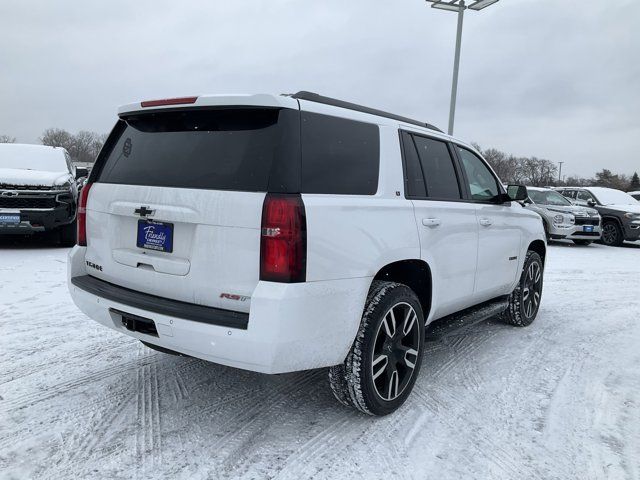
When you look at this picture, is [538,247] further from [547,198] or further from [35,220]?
[547,198]

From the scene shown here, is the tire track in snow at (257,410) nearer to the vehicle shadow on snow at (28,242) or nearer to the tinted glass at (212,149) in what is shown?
the tinted glass at (212,149)

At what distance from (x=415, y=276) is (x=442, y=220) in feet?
1.45

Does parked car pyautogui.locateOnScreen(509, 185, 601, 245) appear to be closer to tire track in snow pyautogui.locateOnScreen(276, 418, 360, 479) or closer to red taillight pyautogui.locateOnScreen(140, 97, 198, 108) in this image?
tire track in snow pyautogui.locateOnScreen(276, 418, 360, 479)

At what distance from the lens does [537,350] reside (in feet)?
14.6

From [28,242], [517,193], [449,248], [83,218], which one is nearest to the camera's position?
[83,218]

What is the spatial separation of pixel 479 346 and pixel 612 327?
1.87m

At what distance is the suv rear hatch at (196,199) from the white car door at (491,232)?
7.13 ft

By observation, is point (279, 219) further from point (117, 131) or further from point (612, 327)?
point (612, 327)

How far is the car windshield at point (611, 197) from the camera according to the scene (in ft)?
49.8

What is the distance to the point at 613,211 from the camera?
14578mm

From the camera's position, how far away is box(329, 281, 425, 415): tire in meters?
2.78

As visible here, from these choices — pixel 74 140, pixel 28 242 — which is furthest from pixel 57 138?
pixel 28 242

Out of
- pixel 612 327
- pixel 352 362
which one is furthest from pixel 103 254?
pixel 612 327

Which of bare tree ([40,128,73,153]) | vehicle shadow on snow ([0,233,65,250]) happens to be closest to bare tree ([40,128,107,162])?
bare tree ([40,128,73,153])
